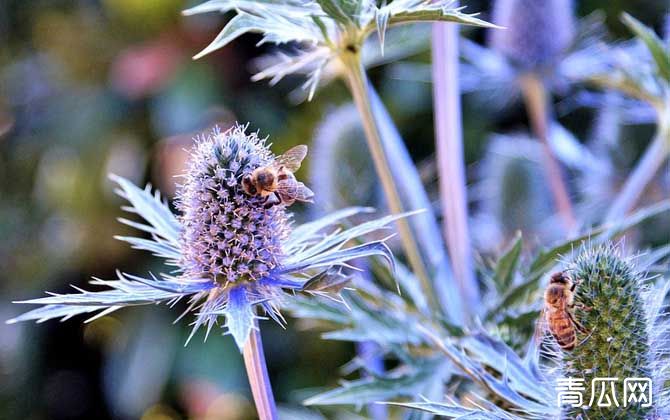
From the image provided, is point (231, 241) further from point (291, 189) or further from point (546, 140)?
point (546, 140)

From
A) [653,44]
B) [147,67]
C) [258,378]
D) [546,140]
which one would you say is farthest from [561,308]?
[147,67]

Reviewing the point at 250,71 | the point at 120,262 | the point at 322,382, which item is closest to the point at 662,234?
the point at 322,382

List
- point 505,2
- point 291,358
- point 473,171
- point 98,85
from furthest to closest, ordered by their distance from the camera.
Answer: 1. point 98,85
2. point 291,358
3. point 473,171
4. point 505,2

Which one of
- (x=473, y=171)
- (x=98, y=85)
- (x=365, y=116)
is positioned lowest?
(x=365, y=116)

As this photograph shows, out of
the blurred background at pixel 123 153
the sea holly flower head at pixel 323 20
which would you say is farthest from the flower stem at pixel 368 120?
the blurred background at pixel 123 153

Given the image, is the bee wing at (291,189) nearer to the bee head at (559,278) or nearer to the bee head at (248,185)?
the bee head at (248,185)

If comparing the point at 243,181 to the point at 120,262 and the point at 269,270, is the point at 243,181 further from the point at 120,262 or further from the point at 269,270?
the point at 120,262

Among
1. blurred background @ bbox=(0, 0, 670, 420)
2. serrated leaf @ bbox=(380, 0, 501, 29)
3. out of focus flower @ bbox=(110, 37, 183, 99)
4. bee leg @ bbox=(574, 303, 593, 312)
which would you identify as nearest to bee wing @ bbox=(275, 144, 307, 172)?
serrated leaf @ bbox=(380, 0, 501, 29)
